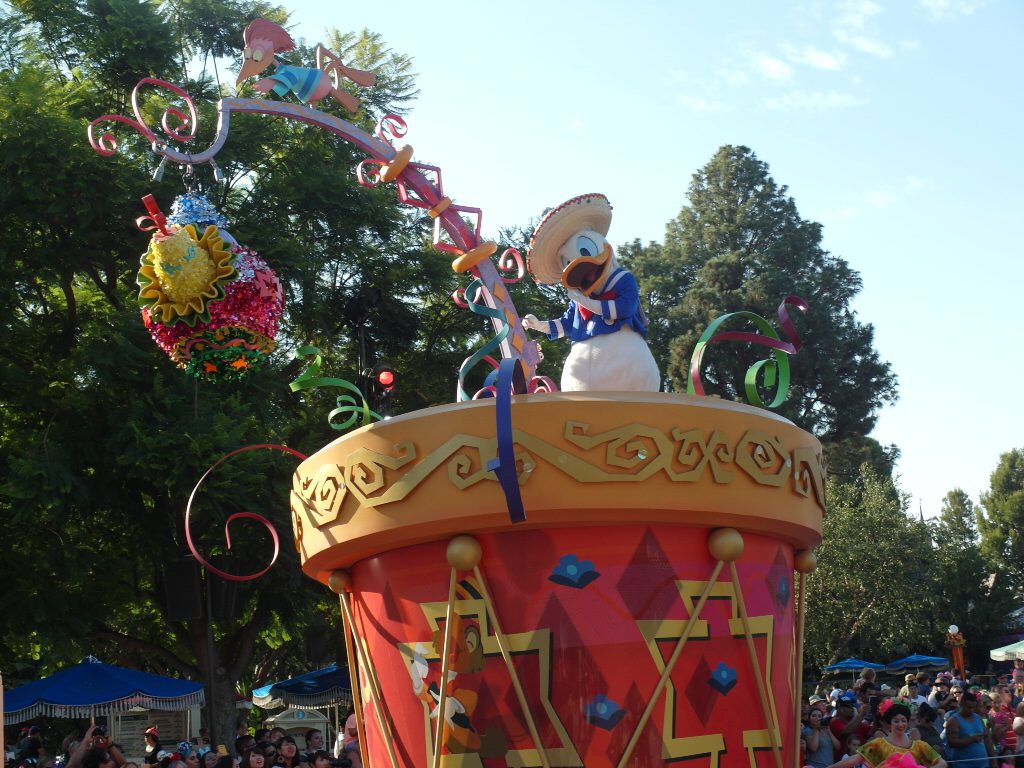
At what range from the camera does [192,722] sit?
78.1ft

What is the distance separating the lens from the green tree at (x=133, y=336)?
14.6 m

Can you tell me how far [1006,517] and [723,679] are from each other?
50611 millimetres

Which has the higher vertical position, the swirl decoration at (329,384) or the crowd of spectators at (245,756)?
the swirl decoration at (329,384)

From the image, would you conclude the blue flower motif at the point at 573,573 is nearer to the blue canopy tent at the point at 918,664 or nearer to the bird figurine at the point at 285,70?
the bird figurine at the point at 285,70

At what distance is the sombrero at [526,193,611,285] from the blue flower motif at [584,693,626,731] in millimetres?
2393

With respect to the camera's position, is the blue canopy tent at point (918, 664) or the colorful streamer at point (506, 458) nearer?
the colorful streamer at point (506, 458)

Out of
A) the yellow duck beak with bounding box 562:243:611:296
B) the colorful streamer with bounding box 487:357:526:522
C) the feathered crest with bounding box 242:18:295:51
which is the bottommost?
the colorful streamer with bounding box 487:357:526:522

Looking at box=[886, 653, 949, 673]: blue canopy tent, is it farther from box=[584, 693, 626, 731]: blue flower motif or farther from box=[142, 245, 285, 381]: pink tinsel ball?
box=[584, 693, 626, 731]: blue flower motif

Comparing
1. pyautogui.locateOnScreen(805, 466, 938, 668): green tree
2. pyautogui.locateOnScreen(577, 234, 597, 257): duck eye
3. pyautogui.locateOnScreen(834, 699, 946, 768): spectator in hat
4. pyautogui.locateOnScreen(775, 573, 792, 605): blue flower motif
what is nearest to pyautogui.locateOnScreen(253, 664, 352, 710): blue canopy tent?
pyautogui.locateOnScreen(834, 699, 946, 768): spectator in hat

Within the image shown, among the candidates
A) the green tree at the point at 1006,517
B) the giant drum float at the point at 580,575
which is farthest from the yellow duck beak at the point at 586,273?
the green tree at the point at 1006,517

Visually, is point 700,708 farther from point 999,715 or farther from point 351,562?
point 999,715

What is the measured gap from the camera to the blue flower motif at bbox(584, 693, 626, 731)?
4863mm

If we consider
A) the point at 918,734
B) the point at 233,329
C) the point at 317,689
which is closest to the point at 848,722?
the point at 918,734

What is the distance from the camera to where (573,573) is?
499 centimetres
